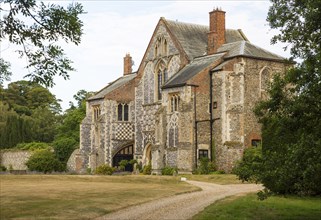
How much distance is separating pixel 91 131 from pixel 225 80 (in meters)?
16.9

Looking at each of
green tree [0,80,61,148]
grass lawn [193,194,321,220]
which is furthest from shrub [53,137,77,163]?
grass lawn [193,194,321,220]

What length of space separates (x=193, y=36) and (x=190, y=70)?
551 cm

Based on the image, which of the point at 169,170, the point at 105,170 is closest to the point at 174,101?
the point at 169,170

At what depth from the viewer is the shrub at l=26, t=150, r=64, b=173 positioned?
59.0m

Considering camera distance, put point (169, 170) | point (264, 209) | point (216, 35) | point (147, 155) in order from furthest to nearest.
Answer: point (147, 155) → point (216, 35) → point (169, 170) → point (264, 209)

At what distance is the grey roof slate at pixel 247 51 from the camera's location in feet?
158

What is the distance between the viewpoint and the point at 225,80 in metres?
47.9

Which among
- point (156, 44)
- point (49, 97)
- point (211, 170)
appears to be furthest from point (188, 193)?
point (49, 97)

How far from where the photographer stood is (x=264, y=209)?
24.1 meters

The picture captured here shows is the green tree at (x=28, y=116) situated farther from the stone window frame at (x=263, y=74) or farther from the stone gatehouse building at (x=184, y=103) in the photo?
the stone window frame at (x=263, y=74)

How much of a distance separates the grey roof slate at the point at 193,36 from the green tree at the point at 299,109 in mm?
32371

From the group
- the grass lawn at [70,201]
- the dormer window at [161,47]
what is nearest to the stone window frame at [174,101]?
the dormer window at [161,47]

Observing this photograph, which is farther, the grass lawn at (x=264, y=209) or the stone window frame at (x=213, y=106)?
the stone window frame at (x=213, y=106)

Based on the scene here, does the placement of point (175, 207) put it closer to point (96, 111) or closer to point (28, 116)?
point (96, 111)
